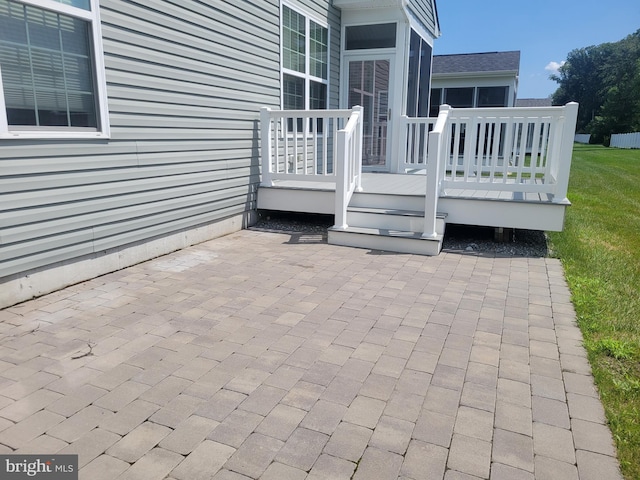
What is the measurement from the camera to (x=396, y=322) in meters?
3.02

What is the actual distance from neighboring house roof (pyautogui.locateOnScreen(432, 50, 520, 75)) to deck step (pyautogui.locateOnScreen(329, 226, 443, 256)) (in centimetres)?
1237

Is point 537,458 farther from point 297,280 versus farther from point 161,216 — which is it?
point 161,216

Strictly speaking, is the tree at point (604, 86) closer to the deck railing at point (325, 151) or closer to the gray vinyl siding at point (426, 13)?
the gray vinyl siding at point (426, 13)

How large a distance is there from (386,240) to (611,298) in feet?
7.01

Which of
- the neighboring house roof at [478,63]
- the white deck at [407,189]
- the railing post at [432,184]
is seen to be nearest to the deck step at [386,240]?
the railing post at [432,184]

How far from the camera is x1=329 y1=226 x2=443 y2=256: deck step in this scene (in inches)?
187

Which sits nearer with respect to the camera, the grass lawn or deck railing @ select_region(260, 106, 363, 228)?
the grass lawn

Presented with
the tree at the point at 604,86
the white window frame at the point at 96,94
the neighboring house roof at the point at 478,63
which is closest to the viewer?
the white window frame at the point at 96,94

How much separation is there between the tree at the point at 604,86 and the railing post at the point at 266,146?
38910mm

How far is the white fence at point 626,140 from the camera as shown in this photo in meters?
29.2

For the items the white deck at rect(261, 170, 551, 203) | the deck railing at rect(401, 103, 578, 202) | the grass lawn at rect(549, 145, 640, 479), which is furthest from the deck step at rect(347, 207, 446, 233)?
the grass lawn at rect(549, 145, 640, 479)

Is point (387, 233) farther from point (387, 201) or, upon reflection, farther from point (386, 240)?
point (387, 201)

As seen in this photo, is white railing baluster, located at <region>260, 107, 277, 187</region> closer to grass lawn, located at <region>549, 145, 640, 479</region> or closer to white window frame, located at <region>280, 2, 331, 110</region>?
white window frame, located at <region>280, 2, 331, 110</region>

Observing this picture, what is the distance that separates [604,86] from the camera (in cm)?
5128
